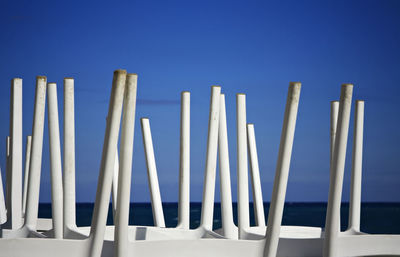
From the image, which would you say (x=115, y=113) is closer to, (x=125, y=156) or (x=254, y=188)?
(x=125, y=156)

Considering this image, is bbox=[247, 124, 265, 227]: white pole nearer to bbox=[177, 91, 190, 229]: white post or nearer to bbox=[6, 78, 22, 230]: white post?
bbox=[177, 91, 190, 229]: white post

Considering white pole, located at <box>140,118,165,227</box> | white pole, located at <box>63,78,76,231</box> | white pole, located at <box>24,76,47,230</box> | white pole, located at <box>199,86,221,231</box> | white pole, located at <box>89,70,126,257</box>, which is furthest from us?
white pole, located at <box>140,118,165,227</box>

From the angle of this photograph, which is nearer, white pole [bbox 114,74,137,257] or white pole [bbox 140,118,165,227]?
white pole [bbox 114,74,137,257]

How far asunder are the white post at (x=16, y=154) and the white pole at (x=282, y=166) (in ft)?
22.4

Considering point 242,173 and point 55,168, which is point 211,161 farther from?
point 55,168

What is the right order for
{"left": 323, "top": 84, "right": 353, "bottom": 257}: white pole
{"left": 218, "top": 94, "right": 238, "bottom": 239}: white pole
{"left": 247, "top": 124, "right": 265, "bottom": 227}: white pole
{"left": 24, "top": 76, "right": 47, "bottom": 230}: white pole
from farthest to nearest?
{"left": 247, "top": 124, "right": 265, "bottom": 227}: white pole, {"left": 218, "top": 94, "right": 238, "bottom": 239}: white pole, {"left": 24, "top": 76, "right": 47, "bottom": 230}: white pole, {"left": 323, "top": 84, "right": 353, "bottom": 257}: white pole

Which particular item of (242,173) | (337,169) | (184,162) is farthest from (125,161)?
(184,162)

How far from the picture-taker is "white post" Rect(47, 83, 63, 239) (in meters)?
15.2

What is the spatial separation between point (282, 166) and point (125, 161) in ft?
11.6

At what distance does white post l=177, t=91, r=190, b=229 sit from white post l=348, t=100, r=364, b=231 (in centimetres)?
469

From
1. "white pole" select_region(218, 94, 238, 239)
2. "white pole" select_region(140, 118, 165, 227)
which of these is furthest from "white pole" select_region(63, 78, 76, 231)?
"white pole" select_region(140, 118, 165, 227)

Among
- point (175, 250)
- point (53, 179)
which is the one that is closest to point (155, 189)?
point (53, 179)

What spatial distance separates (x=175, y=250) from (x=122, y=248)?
1529mm

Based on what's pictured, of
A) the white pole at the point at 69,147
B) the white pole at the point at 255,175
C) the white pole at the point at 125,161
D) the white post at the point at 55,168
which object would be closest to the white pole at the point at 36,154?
the white post at the point at 55,168
